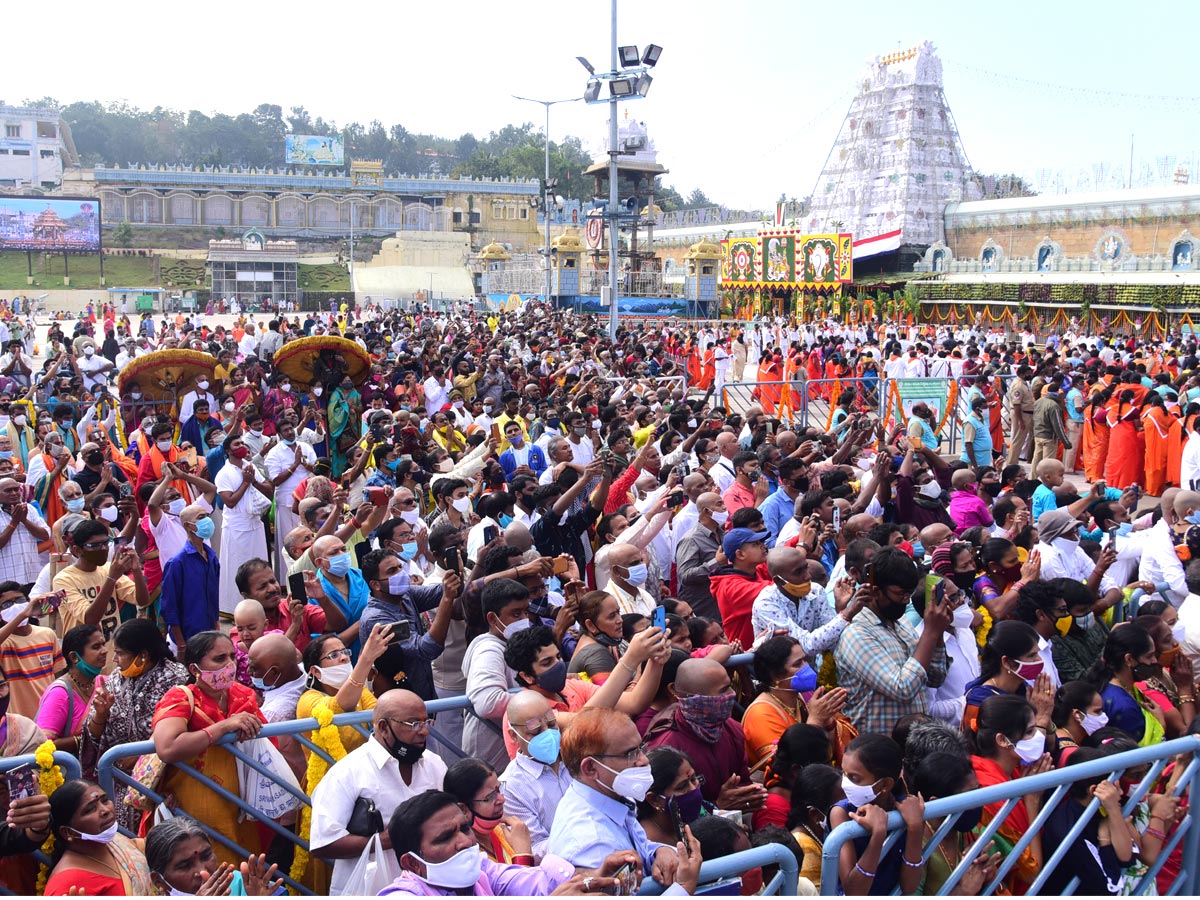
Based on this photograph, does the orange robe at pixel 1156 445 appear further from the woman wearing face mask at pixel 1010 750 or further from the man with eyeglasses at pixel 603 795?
the man with eyeglasses at pixel 603 795

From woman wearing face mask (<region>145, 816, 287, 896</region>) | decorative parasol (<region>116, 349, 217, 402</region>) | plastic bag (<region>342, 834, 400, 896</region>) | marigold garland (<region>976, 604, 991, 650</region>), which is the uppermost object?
decorative parasol (<region>116, 349, 217, 402</region>)

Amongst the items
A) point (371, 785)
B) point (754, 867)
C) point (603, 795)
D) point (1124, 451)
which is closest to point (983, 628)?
point (754, 867)

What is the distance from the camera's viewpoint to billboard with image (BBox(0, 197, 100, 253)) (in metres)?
59.9

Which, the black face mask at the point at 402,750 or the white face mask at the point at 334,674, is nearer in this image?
the black face mask at the point at 402,750

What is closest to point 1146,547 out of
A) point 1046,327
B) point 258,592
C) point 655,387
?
point 258,592

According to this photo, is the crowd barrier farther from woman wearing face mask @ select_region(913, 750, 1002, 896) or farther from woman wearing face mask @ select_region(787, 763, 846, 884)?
woman wearing face mask @ select_region(787, 763, 846, 884)

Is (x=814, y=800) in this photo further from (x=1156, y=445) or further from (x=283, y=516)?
(x=1156, y=445)

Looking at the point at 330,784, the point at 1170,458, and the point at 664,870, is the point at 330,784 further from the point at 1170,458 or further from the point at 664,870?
the point at 1170,458

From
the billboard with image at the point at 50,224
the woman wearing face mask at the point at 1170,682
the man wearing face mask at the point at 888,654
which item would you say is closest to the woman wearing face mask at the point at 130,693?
the man wearing face mask at the point at 888,654

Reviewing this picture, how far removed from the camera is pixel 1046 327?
33.5m

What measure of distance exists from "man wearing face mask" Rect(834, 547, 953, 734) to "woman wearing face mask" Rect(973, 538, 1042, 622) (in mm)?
798

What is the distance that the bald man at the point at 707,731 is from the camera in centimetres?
358

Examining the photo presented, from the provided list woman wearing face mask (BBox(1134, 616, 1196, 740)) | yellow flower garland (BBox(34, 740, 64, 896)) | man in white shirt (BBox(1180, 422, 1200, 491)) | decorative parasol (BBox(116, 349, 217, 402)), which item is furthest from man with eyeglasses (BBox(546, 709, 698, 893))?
man in white shirt (BBox(1180, 422, 1200, 491))

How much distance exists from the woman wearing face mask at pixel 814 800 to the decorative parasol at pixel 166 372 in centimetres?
879
